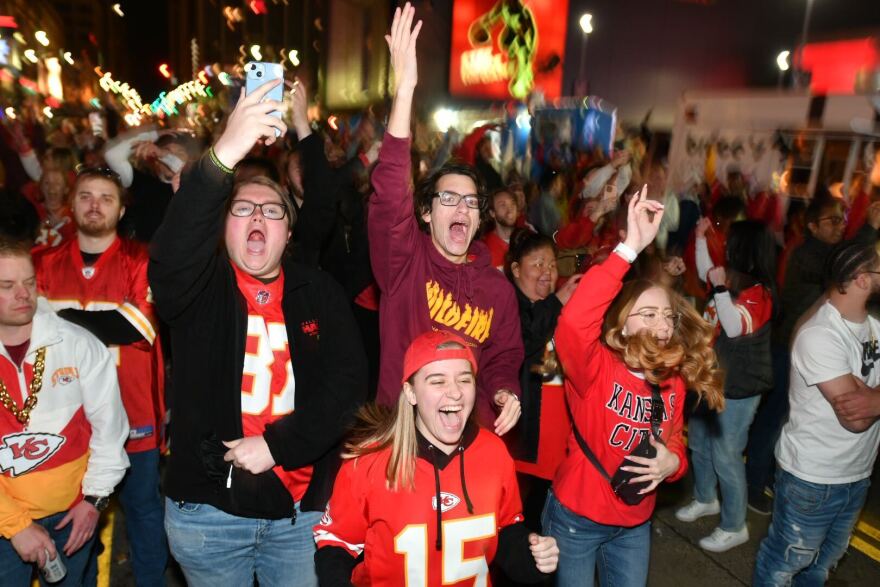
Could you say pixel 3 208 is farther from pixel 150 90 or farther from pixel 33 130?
pixel 150 90

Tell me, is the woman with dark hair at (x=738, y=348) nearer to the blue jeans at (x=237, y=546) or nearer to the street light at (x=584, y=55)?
the blue jeans at (x=237, y=546)

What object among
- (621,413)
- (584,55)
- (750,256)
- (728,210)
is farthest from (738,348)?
(584,55)

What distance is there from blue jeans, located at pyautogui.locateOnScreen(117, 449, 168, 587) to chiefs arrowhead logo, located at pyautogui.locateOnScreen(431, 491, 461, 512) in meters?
1.92

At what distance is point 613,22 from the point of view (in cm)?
2203

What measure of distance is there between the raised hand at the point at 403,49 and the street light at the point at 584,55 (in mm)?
20028

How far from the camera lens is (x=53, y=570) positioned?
8.84 ft

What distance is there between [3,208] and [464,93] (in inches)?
819

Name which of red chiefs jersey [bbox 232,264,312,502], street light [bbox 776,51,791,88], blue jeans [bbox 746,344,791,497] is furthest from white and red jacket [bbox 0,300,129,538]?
street light [bbox 776,51,791,88]

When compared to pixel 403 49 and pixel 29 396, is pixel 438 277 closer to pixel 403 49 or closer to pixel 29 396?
pixel 403 49

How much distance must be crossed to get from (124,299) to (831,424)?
362cm

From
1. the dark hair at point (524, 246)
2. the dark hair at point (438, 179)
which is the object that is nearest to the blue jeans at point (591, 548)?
the dark hair at point (438, 179)

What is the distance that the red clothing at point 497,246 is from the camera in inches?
213

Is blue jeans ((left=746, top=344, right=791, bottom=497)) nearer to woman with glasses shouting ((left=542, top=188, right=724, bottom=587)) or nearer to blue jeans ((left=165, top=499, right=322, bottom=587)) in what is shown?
woman with glasses shouting ((left=542, top=188, right=724, bottom=587))

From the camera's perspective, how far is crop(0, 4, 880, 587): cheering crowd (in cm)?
234
